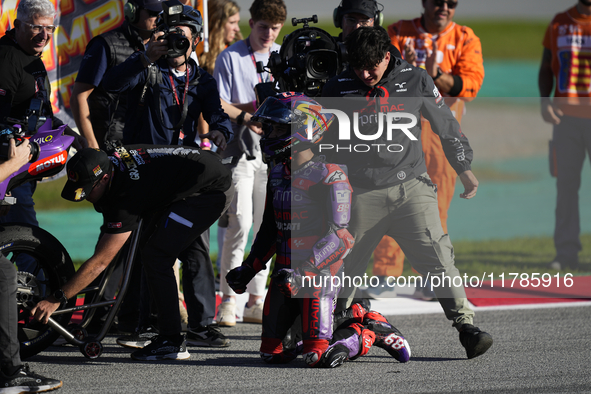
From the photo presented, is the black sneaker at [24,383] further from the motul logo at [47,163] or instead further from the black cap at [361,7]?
the black cap at [361,7]

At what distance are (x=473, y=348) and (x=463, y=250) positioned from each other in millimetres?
4247

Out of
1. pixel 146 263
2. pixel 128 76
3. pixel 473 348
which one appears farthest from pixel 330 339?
pixel 128 76

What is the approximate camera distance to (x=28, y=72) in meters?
5.03

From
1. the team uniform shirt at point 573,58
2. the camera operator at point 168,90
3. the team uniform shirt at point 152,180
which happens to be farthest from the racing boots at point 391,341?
the team uniform shirt at point 573,58

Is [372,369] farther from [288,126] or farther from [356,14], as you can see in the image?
[356,14]

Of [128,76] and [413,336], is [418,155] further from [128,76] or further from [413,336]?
[128,76]

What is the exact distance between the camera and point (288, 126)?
4.52 metres

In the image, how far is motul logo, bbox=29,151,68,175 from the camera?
4621 mm

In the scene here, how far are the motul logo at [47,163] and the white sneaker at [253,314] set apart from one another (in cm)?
195

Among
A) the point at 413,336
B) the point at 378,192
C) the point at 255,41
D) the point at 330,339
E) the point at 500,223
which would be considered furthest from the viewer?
the point at 500,223

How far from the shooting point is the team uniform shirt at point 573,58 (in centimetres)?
733

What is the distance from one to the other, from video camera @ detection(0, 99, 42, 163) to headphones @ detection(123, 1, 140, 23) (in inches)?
35.2

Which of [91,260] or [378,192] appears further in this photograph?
[378,192]

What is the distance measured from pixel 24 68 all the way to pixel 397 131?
102 inches
